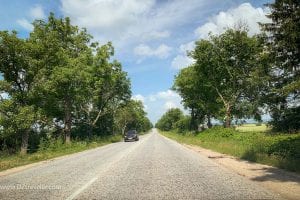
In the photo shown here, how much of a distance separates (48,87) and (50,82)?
542 millimetres

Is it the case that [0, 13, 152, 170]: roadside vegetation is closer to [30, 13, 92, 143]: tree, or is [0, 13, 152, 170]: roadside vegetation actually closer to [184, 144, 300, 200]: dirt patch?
[30, 13, 92, 143]: tree

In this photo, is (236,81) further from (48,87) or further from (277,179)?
(277,179)

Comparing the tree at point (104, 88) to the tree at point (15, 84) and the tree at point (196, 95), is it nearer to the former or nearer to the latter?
the tree at point (196, 95)

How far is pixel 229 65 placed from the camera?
163 feet

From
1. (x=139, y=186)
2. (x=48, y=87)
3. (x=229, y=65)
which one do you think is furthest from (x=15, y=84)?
(x=229, y=65)

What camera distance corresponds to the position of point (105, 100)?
6116 centimetres

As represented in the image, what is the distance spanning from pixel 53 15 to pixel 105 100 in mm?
19871

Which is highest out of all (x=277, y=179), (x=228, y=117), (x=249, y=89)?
(x=249, y=89)

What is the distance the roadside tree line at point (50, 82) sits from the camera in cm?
3064

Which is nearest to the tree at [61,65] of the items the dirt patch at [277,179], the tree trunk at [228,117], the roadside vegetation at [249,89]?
the roadside vegetation at [249,89]

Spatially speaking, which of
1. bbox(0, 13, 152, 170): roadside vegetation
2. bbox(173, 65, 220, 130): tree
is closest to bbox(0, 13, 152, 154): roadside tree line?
bbox(0, 13, 152, 170): roadside vegetation

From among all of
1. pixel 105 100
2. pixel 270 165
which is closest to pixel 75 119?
pixel 105 100

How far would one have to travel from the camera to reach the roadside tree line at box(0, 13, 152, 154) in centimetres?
3064

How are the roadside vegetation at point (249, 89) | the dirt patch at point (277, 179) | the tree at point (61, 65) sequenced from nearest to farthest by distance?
1. the dirt patch at point (277, 179)
2. the roadside vegetation at point (249, 89)
3. the tree at point (61, 65)
